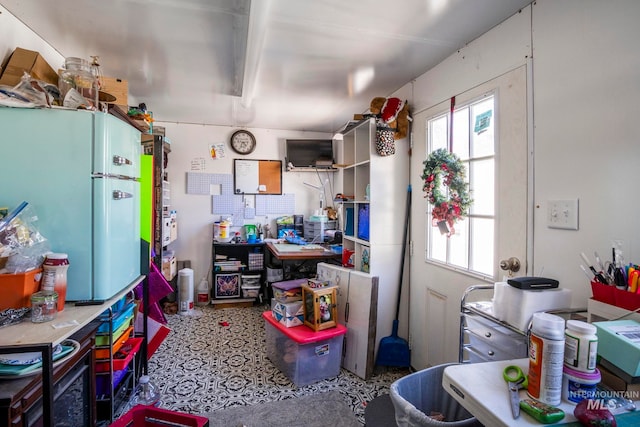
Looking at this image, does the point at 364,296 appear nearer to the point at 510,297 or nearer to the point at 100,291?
the point at 510,297

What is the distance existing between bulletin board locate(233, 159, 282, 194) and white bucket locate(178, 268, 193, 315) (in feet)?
4.19

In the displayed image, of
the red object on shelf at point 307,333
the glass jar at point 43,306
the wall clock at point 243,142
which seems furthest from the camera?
the wall clock at point 243,142

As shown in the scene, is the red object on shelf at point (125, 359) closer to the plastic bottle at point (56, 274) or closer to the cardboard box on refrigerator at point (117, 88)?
the plastic bottle at point (56, 274)

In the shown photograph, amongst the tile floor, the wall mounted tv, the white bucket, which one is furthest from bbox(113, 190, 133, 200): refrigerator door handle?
the wall mounted tv

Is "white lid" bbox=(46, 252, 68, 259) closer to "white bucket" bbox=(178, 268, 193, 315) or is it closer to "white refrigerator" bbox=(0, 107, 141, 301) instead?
"white refrigerator" bbox=(0, 107, 141, 301)

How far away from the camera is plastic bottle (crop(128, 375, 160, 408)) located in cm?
212

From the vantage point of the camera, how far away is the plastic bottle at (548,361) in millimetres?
858

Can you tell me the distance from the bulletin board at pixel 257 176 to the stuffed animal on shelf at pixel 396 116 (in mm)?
2208

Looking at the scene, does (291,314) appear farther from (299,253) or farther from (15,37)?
(15,37)

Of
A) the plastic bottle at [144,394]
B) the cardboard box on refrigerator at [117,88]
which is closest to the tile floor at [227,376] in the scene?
the plastic bottle at [144,394]

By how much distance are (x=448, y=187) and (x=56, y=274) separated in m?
2.10

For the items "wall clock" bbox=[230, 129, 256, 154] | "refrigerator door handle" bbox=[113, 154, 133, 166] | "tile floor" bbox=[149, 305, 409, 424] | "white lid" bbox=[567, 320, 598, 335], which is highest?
"wall clock" bbox=[230, 129, 256, 154]

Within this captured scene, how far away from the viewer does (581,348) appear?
0.85 metres

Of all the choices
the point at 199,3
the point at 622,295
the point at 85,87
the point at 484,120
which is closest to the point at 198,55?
the point at 199,3
